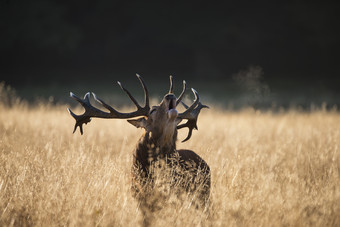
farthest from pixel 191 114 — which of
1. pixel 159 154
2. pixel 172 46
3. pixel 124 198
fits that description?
pixel 172 46

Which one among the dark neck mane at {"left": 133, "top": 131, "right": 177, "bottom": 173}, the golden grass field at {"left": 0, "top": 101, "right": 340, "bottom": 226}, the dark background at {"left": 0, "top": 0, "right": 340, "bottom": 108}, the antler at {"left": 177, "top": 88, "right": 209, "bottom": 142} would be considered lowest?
the golden grass field at {"left": 0, "top": 101, "right": 340, "bottom": 226}

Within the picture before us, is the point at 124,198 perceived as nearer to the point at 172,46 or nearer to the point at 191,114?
the point at 191,114

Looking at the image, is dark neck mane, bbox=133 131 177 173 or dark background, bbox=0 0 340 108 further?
dark background, bbox=0 0 340 108

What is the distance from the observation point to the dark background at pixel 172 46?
21.2m

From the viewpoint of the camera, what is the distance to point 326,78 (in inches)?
891

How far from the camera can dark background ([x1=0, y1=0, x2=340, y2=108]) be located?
835 inches

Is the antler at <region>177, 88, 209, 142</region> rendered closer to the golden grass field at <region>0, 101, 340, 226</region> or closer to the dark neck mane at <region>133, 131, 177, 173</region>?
the dark neck mane at <region>133, 131, 177, 173</region>

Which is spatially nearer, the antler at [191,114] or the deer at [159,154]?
the deer at [159,154]

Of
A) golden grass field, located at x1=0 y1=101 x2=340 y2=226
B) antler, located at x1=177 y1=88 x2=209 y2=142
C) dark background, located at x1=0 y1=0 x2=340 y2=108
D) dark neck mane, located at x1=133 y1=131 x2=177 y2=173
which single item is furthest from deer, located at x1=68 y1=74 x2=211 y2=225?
dark background, located at x1=0 y1=0 x2=340 y2=108

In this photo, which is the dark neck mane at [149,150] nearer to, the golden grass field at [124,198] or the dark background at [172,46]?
the golden grass field at [124,198]

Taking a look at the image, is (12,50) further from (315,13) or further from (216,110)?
(315,13)

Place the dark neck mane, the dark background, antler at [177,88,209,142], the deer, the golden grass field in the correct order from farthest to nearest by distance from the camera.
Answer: the dark background, antler at [177,88,209,142], the dark neck mane, the deer, the golden grass field

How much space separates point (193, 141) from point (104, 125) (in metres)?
2.73

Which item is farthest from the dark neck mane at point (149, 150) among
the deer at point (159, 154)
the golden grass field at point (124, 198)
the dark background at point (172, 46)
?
the dark background at point (172, 46)
